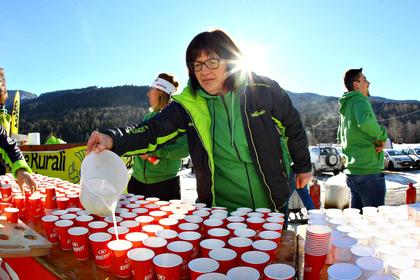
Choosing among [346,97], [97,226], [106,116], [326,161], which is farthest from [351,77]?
[106,116]

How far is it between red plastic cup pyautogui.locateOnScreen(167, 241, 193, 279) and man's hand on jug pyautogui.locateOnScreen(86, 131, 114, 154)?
1.95 ft

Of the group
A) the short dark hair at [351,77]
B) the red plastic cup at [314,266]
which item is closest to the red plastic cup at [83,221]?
the red plastic cup at [314,266]

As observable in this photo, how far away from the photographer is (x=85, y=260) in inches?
55.4

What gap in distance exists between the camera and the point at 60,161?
6.61m

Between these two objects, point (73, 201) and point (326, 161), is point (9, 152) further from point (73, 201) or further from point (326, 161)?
point (326, 161)

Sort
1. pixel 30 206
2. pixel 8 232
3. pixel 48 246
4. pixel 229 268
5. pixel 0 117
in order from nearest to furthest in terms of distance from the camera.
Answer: pixel 229 268 → pixel 48 246 → pixel 8 232 → pixel 30 206 → pixel 0 117

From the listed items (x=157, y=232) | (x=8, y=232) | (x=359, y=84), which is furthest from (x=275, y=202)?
(x=359, y=84)

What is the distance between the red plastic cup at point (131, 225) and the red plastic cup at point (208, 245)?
0.36m

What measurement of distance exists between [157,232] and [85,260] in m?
0.32

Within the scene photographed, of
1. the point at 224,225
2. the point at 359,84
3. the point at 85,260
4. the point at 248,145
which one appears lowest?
the point at 85,260

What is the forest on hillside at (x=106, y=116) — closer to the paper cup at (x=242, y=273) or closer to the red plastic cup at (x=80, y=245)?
the red plastic cup at (x=80, y=245)

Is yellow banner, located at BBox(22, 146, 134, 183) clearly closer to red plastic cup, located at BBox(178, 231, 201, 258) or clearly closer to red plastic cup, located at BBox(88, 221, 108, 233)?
red plastic cup, located at BBox(88, 221, 108, 233)

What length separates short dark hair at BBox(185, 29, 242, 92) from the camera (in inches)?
74.9

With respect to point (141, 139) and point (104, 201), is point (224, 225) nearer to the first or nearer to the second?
point (104, 201)
